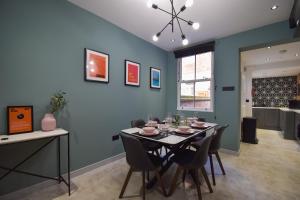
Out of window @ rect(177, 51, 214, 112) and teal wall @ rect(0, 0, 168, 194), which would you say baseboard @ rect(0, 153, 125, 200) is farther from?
window @ rect(177, 51, 214, 112)

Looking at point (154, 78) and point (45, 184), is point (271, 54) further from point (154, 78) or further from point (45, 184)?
point (45, 184)

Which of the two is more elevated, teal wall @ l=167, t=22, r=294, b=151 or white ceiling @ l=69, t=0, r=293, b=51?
white ceiling @ l=69, t=0, r=293, b=51

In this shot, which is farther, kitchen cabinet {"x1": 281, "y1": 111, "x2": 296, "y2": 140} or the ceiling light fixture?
kitchen cabinet {"x1": 281, "y1": 111, "x2": 296, "y2": 140}

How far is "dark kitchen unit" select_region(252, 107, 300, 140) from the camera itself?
443cm

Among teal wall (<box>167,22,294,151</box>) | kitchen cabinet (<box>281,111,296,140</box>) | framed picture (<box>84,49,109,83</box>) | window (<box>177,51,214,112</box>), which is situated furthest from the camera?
kitchen cabinet (<box>281,111,296,140</box>)

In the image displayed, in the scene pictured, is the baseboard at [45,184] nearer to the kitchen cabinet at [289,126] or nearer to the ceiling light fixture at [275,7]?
the ceiling light fixture at [275,7]

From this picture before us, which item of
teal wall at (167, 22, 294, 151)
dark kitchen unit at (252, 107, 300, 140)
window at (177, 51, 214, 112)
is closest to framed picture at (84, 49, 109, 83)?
window at (177, 51, 214, 112)

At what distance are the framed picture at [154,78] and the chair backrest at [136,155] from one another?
2.37 meters

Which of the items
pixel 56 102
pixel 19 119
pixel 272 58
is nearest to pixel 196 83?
pixel 272 58

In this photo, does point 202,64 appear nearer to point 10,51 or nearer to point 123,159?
point 123,159

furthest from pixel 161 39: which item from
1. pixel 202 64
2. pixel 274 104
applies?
pixel 274 104

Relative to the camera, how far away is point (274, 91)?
6574 mm

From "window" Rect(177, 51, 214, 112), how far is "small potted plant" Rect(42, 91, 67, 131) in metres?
3.09

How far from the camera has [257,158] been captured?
3055 millimetres
